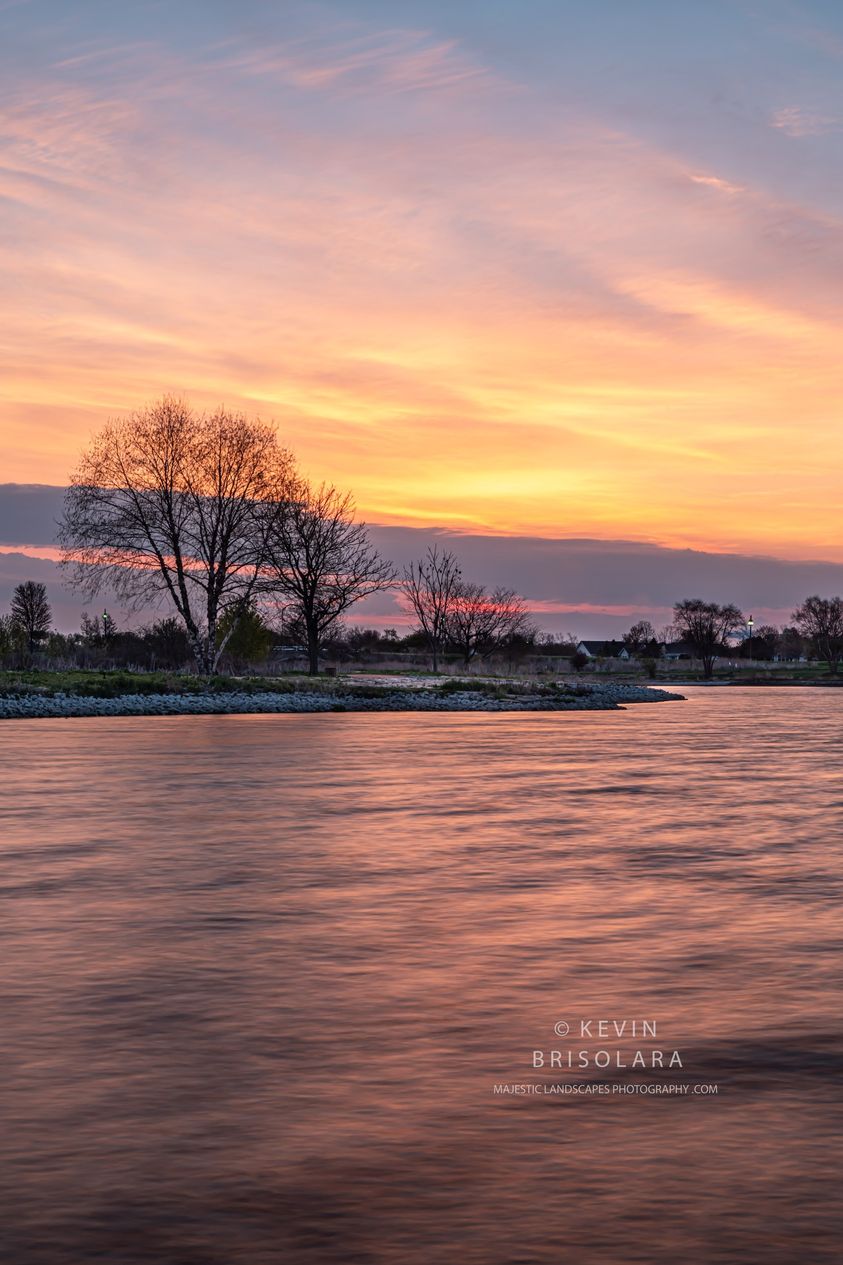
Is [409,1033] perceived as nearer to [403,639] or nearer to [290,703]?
[290,703]

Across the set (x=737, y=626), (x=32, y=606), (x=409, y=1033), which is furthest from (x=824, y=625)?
(x=409, y=1033)

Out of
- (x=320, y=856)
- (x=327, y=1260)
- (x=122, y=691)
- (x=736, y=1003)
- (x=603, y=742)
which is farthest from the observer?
(x=122, y=691)

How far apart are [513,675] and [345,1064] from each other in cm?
7198

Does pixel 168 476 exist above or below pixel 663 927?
above

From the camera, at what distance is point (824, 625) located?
509ft

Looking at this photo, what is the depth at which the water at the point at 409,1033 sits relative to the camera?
5.21m

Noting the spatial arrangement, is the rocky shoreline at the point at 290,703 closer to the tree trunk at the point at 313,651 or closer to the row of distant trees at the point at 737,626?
the tree trunk at the point at 313,651

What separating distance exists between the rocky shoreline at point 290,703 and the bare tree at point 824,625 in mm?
88516

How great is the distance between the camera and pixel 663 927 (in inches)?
441

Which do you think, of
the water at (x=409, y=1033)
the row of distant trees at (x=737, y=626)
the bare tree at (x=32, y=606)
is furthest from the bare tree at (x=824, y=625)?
the water at (x=409, y=1033)

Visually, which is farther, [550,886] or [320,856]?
[320,856]

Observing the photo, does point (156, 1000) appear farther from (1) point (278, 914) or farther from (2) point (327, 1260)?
(2) point (327, 1260)

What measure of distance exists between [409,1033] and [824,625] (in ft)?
506

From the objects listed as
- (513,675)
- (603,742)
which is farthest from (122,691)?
(513,675)
